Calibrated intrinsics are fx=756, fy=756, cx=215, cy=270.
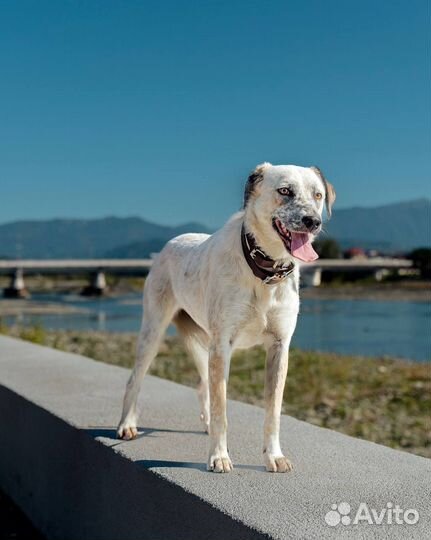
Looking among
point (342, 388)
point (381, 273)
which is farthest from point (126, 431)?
point (381, 273)

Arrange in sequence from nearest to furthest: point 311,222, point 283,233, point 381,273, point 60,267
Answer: point 311,222
point 283,233
point 60,267
point 381,273

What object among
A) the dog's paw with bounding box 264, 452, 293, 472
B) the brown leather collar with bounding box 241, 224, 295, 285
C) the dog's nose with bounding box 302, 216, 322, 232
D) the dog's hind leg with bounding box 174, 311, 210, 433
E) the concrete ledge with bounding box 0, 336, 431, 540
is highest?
the dog's nose with bounding box 302, 216, 322, 232

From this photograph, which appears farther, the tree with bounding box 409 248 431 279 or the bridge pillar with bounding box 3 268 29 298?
the bridge pillar with bounding box 3 268 29 298

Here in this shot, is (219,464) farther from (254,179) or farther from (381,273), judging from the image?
(381,273)

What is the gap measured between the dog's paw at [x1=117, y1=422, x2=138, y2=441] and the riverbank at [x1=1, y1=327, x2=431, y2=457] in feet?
14.7

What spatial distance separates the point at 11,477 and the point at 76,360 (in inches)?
55.7

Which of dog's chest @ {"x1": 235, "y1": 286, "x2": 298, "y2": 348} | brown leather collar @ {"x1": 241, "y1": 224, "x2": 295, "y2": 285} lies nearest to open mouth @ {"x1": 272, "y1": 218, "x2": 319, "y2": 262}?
brown leather collar @ {"x1": 241, "y1": 224, "x2": 295, "y2": 285}

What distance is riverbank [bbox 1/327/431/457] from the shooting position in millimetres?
8070

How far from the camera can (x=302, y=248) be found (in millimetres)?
2170

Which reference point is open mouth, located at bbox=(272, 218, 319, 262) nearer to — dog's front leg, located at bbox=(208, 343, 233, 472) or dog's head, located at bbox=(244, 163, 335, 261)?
dog's head, located at bbox=(244, 163, 335, 261)

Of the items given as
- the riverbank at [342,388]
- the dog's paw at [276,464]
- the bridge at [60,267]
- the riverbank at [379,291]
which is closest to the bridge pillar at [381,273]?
the riverbank at [379,291]

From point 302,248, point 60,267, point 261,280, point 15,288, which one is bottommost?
point 15,288

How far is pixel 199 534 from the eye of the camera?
2.27 metres

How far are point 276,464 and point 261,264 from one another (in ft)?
2.31
